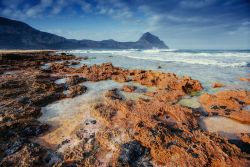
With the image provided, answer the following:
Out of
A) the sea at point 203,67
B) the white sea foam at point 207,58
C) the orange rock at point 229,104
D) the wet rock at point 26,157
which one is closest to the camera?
the wet rock at point 26,157

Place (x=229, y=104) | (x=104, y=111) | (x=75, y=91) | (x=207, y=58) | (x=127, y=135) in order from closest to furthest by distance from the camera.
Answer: (x=127, y=135) → (x=104, y=111) → (x=229, y=104) → (x=75, y=91) → (x=207, y=58)

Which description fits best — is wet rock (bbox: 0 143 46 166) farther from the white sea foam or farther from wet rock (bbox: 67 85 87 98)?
the white sea foam

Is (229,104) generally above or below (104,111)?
above

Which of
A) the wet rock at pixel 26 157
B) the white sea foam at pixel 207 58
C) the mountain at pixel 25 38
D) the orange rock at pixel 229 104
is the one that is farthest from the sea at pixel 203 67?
the mountain at pixel 25 38

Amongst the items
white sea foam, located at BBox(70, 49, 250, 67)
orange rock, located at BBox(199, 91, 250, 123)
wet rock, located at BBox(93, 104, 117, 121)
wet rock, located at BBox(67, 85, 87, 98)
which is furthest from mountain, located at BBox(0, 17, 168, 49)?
orange rock, located at BBox(199, 91, 250, 123)

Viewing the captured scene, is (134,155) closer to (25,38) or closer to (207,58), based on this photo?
(207,58)

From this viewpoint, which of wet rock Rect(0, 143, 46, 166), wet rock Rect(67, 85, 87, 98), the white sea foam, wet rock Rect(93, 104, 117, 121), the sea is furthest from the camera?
the white sea foam

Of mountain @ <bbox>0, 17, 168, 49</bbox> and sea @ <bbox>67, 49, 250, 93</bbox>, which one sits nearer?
sea @ <bbox>67, 49, 250, 93</bbox>

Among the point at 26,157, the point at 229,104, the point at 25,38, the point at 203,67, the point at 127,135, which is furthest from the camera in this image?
Result: the point at 25,38

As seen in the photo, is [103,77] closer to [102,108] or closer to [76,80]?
[76,80]

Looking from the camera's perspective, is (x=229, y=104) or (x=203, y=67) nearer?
(x=229, y=104)

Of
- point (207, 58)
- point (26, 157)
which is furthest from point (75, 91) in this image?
point (207, 58)

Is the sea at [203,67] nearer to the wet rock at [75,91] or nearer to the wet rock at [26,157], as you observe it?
the wet rock at [75,91]

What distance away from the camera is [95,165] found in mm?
3176
